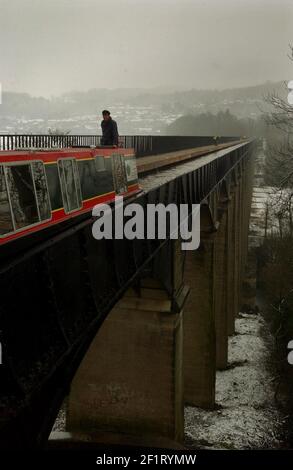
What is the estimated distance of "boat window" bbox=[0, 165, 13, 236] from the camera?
568cm

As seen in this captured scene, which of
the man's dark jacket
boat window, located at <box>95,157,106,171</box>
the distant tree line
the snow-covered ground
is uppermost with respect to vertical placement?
the distant tree line

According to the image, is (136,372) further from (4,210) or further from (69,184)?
(4,210)

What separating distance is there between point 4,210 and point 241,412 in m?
19.3

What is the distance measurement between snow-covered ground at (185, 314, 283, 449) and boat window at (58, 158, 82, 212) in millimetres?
14031

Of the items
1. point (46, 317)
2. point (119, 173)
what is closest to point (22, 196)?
point (46, 317)

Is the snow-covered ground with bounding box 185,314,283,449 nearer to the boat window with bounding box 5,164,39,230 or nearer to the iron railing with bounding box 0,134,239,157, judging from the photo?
→ the iron railing with bounding box 0,134,239,157

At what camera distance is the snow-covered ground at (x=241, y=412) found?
63.2 feet

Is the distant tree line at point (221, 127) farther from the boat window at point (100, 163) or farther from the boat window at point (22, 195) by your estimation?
the boat window at point (22, 195)

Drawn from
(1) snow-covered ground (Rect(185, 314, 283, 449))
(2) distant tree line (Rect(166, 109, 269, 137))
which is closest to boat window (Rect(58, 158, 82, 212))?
(1) snow-covered ground (Rect(185, 314, 283, 449))

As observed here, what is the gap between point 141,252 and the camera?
848 cm

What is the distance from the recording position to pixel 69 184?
8070 millimetres
